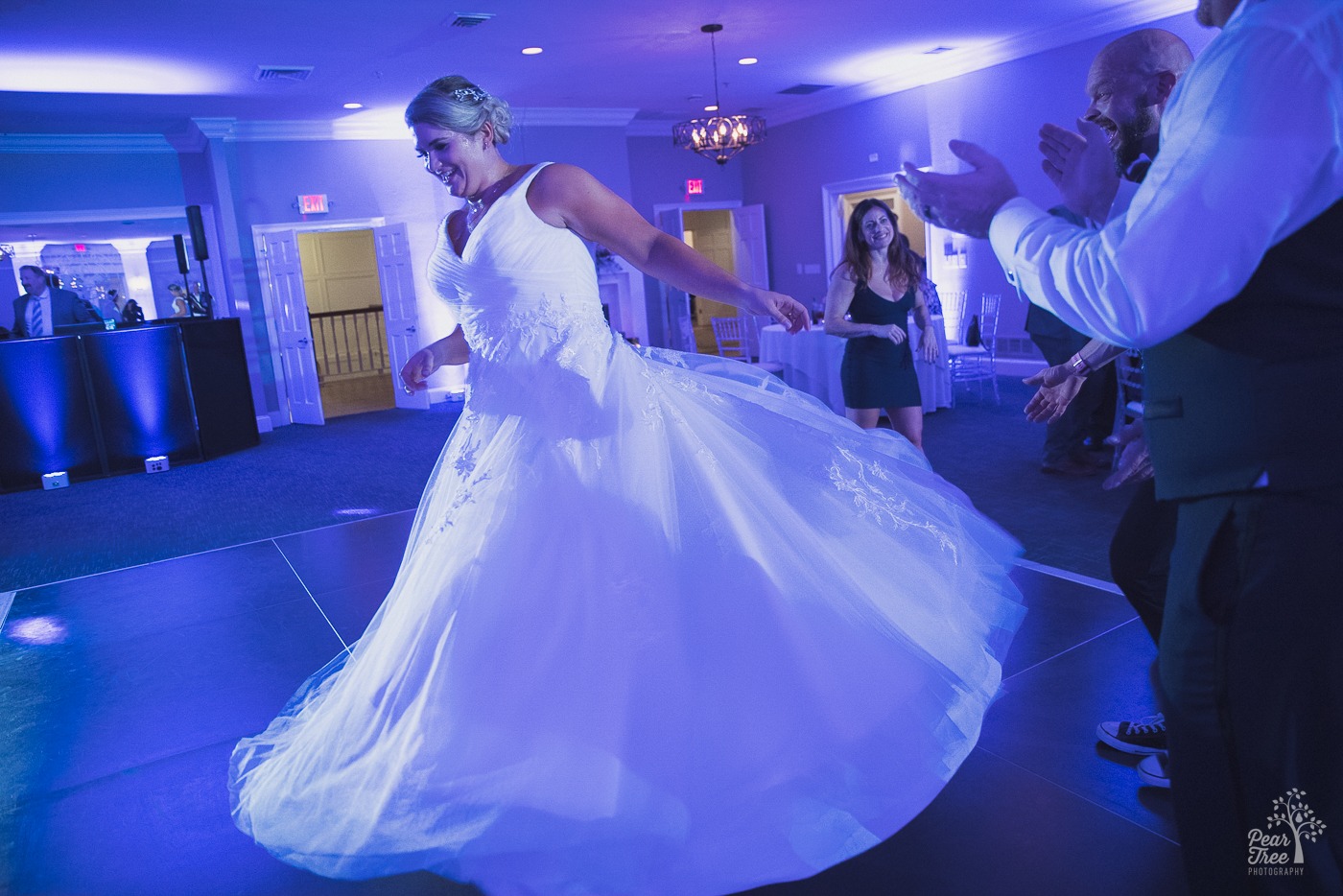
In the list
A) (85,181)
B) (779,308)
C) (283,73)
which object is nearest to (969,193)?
(779,308)

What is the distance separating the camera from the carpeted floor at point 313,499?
4566 mm

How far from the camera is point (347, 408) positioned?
37.5 ft

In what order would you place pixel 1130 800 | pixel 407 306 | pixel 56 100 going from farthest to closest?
pixel 407 306
pixel 56 100
pixel 1130 800

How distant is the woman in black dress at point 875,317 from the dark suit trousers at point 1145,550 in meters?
2.45

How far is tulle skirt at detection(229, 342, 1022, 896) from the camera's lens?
1688mm

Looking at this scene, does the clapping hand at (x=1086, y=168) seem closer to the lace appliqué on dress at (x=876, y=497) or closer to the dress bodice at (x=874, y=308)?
the lace appliqué on dress at (x=876, y=497)

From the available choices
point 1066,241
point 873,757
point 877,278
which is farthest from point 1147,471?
point 877,278

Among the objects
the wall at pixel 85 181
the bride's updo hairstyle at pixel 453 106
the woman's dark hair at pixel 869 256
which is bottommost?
the woman's dark hair at pixel 869 256

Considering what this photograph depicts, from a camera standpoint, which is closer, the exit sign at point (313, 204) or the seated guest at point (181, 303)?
the seated guest at point (181, 303)

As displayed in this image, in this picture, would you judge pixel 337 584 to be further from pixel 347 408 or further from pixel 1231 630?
pixel 347 408

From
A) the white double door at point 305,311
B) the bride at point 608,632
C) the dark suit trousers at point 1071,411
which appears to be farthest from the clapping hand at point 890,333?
the white double door at point 305,311

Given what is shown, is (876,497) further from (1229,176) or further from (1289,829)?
(1229,176)

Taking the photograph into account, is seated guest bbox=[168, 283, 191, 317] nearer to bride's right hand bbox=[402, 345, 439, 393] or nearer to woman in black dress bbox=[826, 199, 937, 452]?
woman in black dress bbox=[826, 199, 937, 452]

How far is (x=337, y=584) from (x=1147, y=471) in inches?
137
